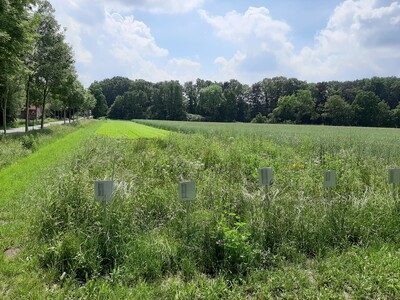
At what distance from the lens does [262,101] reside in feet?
364

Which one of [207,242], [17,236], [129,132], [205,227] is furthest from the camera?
[129,132]

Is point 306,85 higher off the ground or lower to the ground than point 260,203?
higher

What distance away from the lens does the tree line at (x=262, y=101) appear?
70312mm

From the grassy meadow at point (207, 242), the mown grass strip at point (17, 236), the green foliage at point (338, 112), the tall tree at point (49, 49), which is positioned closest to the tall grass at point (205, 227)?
the grassy meadow at point (207, 242)

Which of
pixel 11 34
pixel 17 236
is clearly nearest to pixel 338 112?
pixel 11 34

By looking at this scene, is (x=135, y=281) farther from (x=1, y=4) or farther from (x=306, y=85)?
(x=306, y=85)

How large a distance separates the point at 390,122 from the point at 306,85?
126 feet

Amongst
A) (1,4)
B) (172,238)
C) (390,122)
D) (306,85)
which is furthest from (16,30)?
(306,85)

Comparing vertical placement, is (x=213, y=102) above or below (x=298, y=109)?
above

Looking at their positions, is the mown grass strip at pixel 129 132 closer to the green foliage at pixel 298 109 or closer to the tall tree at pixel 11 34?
the tall tree at pixel 11 34

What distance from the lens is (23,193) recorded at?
7.73 m

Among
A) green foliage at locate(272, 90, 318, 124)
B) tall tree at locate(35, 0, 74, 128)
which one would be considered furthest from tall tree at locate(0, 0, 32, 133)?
green foliage at locate(272, 90, 318, 124)

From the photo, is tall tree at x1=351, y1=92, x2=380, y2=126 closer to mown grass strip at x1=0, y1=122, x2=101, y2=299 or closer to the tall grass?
the tall grass

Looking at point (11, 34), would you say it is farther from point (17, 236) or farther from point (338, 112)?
point (338, 112)
